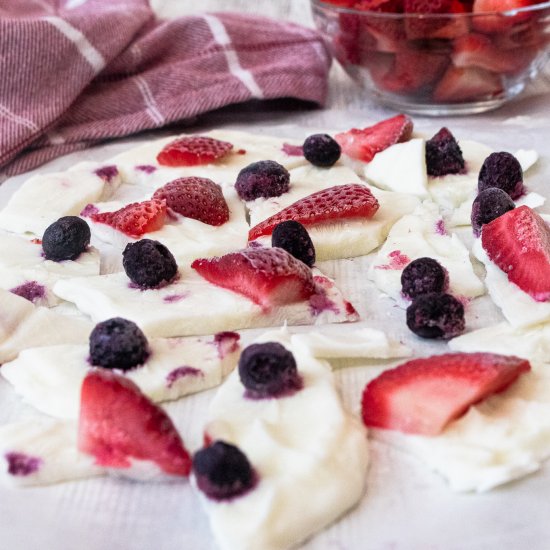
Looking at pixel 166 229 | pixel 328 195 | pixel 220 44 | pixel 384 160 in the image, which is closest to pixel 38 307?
pixel 166 229

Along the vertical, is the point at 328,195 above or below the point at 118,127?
above

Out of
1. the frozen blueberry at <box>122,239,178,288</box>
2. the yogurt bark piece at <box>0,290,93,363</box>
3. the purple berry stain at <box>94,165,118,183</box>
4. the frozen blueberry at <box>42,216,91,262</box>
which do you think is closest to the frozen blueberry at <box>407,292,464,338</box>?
the frozen blueberry at <box>122,239,178,288</box>

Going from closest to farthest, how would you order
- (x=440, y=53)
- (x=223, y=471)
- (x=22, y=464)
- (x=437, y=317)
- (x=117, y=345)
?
(x=223, y=471) < (x=22, y=464) < (x=117, y=345) < (x=437, y=317) < (x=440, y=53)


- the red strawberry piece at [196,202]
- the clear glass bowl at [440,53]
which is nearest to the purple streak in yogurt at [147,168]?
the red strawberry piece at [196,202]

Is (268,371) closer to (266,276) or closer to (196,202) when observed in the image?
(266,276)

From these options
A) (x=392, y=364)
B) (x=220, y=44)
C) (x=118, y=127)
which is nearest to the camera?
(x=392, y=364)

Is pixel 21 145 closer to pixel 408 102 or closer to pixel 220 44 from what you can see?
pixel 220 44

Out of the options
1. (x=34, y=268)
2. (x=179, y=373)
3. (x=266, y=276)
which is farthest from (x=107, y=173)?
(x=179, y=373)
